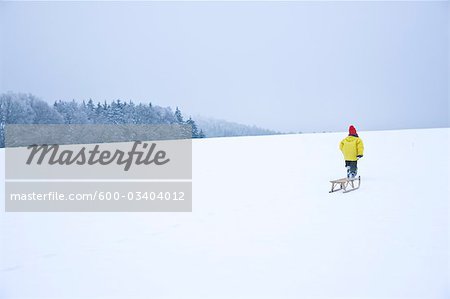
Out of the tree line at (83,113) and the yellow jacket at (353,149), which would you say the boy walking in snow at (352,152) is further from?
the tree line at (83,113)

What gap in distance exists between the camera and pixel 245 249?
548 cm

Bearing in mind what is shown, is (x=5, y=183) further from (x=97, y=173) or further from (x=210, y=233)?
(x=210, y=233)

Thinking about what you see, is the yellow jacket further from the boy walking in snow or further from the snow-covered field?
the snow-covered field

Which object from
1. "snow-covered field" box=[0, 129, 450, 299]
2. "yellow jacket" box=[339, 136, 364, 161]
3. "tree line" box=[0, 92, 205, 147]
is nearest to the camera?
"snow-covered field" box=[0, 129, 450, 299]

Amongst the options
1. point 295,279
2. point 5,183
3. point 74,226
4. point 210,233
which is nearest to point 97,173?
point 5,183

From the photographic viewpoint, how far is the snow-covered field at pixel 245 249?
431 cm

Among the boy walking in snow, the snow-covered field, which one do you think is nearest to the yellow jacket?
the boy walking in snow

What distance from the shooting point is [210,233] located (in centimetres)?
637

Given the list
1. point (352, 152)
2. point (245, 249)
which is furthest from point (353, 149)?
point (245, 249)

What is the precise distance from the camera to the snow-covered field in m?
4.31

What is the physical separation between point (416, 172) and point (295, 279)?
10721 millimetres

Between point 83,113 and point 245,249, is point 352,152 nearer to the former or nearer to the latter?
point 245,249

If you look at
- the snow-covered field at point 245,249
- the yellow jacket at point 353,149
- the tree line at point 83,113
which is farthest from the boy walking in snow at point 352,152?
the tree line at point 83,113

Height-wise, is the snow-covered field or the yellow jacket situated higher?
the yellow jacket
